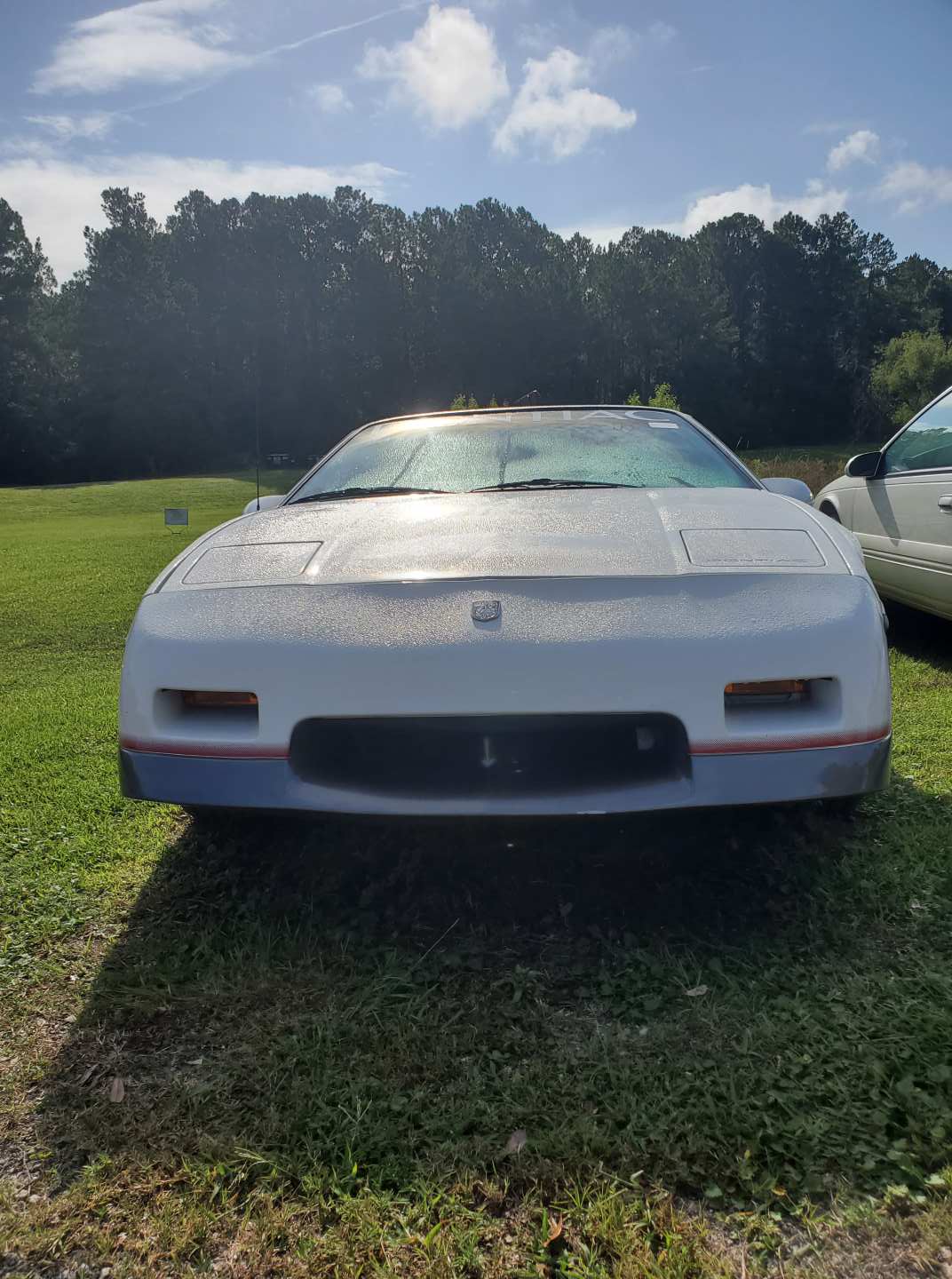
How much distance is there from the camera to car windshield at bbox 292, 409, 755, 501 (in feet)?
9.47

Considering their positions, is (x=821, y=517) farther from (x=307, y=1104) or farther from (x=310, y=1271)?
(x=310, y=1271)

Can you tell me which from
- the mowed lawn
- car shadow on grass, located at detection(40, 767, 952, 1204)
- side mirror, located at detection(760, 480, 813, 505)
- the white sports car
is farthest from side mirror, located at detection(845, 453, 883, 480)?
the white sports car

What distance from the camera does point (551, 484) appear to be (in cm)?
283

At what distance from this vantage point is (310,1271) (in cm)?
125

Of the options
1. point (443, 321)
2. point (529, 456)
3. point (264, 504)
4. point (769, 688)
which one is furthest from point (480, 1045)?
point (443, 321)

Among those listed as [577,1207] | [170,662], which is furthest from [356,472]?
[577,1207]

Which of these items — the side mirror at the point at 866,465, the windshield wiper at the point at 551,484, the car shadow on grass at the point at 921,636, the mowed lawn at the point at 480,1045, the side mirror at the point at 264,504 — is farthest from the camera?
the side mirror at the point at 866,465

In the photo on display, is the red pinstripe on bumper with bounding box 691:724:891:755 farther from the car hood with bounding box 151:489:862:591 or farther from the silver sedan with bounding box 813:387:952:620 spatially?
the silver sedan with bounding box 813:387:952:620

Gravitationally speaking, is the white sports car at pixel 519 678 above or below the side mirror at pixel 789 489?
below

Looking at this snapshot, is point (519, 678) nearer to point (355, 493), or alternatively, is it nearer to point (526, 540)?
point (526, 540)

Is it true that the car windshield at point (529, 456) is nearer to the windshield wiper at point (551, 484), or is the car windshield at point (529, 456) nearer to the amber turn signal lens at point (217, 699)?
the windshield wiper at point (551, 484)

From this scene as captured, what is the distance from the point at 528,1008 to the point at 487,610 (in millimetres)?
820

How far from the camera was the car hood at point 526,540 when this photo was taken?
2080 mm

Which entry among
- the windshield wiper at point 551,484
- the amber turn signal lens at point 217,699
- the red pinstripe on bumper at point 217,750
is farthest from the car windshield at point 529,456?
the red pinstripe on bumper at point 217,750
